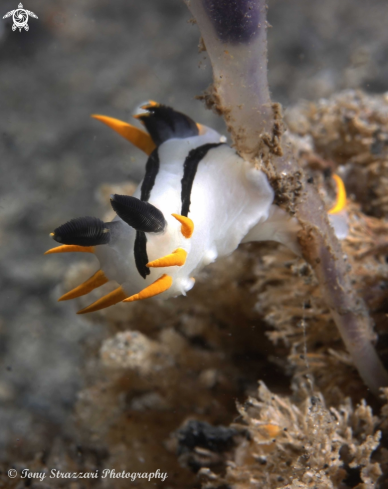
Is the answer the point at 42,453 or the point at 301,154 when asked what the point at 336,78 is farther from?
the point at 42,453

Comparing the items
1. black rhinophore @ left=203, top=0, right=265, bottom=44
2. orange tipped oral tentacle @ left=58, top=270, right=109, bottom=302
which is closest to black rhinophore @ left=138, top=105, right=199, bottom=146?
black rhinophore @ left=203, top=0, right=265, bottom=44

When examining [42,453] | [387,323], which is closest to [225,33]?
[387,323]

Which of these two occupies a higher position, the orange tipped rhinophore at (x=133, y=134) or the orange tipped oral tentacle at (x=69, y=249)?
the orange tipped rhinophore at (x=133, y=134)

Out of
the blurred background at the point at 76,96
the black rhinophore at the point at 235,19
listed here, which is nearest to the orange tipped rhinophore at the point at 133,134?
the black rhinophore at the point at 235,19

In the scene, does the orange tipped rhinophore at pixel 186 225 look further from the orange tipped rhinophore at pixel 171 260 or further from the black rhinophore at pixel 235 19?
the black rhinophore at pixel 235 19

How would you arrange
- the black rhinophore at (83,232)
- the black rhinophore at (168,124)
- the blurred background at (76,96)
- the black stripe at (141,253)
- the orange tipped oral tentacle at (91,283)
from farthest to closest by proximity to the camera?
the blurred background at (76,96)
the black rhinophore at (168,124)
the orange tipped oral tentacle at (91,283)
the black stripe at (141,253)
the black rhinophore at (83,232)

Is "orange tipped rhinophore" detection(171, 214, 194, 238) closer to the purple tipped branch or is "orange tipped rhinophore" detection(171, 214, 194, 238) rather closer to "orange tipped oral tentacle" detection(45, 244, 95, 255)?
"orange tipped oral tentacle" detection(45, 244, 95, 255)
